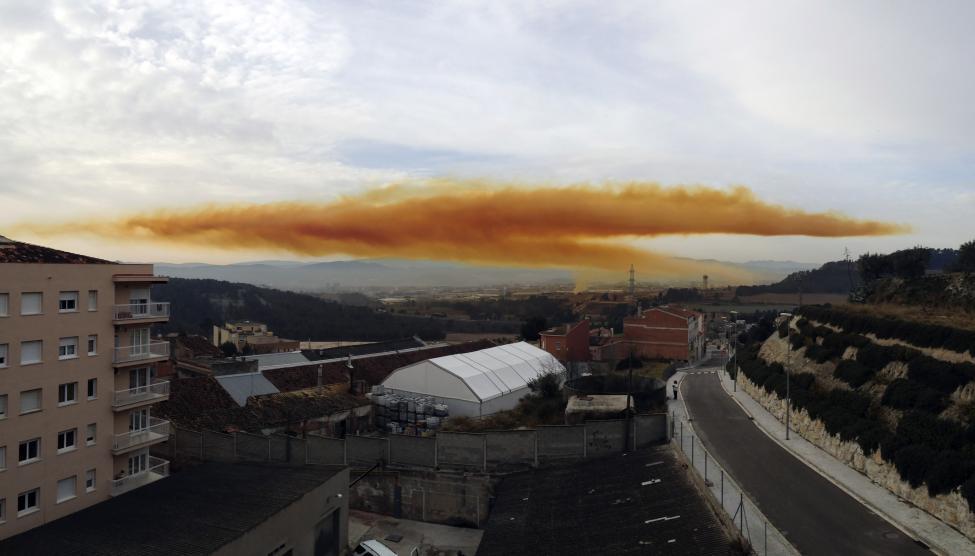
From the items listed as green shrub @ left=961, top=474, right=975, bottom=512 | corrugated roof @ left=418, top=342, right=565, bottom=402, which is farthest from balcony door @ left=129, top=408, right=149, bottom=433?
green shrub @ left=961, top=474, right=975, bottom=512

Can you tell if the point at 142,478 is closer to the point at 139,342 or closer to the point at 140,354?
the point at 140,354

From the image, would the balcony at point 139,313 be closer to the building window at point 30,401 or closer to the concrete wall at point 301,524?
the building window at point 30,401

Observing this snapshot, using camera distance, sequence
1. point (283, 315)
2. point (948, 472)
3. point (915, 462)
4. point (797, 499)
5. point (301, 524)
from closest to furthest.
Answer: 1. point (948, 472)
2. point (915, 462)
3. point (797, 499)
4. point (301, 524)
5. point (283, 315)

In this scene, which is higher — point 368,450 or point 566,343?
point 566,343

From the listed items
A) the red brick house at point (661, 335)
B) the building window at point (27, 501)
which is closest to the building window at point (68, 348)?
the building window at point (27, 501)

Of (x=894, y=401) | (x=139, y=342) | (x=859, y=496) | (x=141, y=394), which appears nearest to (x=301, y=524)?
(x=141, y=394)

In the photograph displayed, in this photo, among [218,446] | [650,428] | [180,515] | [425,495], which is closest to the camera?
[180,515]

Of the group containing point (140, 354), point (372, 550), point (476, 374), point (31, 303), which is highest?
point (31, 303)
